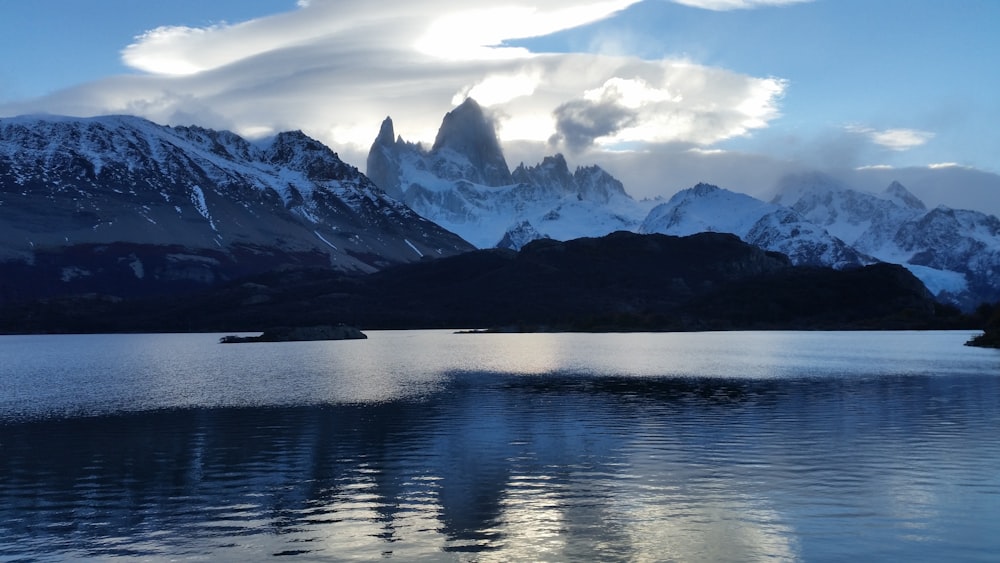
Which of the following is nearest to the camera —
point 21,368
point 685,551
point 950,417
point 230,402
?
point 685,551

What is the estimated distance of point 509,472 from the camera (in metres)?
46.3

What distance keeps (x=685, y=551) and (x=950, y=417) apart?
138ft

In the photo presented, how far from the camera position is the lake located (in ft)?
109

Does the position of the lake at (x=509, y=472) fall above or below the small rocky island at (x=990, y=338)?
below

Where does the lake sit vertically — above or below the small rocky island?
below

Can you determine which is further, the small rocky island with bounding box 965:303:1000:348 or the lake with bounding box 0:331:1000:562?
the small rocky island with bounding box 965:303:1000:348

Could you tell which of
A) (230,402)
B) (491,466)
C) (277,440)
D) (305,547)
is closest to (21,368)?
(230,402)

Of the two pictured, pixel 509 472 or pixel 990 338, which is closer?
pixel 509 472

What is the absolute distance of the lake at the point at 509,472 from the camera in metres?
33.2

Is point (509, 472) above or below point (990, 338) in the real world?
below

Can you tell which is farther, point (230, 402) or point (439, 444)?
point (230, 402)

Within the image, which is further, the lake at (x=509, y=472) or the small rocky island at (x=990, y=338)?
the small rocky island at (x=990, y=338)

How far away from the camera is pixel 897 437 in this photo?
56.5 m

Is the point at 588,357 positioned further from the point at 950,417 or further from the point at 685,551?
the point at 685,551
